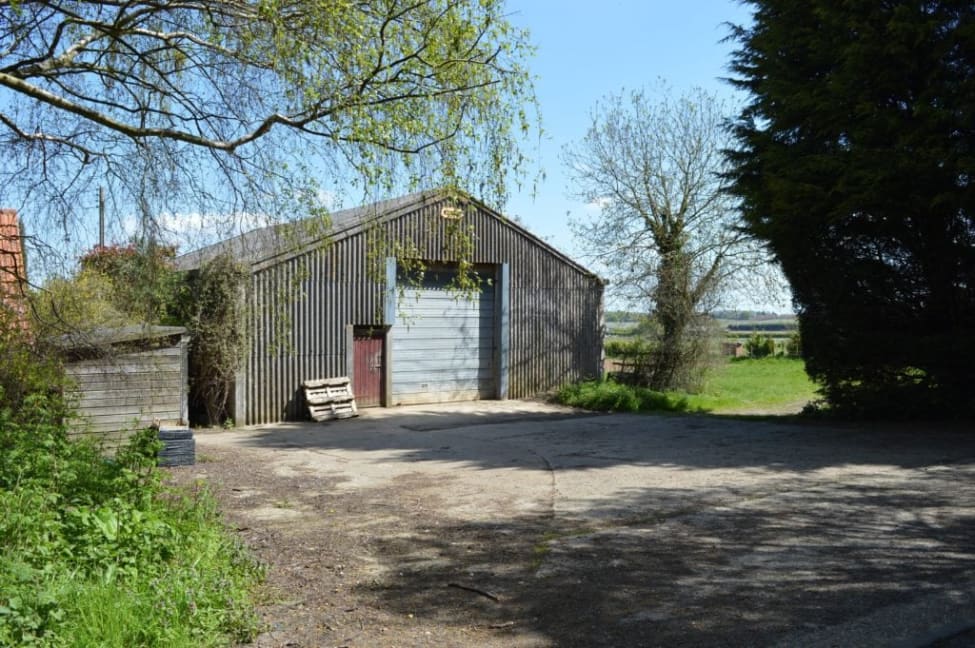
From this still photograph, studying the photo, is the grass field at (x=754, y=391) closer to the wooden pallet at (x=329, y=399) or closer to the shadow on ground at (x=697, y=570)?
the wooden pallet at (x=329, y=399)

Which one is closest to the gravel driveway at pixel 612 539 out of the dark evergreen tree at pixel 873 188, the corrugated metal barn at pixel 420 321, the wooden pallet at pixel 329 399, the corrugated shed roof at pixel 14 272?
the dark evergreen tree at pixel 873 188

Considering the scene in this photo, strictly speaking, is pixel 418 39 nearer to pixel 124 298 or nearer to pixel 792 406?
pixel 124 298

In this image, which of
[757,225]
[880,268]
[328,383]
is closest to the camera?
[880,268]

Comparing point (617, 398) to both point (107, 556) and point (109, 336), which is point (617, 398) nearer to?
point (109, 336)

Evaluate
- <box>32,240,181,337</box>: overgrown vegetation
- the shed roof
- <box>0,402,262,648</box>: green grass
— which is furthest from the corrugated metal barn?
<box>0,402,262,648</box>: green grass

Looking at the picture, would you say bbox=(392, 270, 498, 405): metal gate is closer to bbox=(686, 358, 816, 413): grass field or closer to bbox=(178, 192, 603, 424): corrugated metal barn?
bbox=(178, 192, 603, 424): corrugated metal barn

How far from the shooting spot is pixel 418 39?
7480 mm

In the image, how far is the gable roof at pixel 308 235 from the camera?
7.95 m

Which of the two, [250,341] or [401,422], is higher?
[250,341]

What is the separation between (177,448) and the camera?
438 inches

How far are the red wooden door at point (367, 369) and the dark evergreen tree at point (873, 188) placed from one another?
320 inches

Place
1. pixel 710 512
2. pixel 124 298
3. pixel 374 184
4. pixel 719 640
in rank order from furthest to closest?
pixel 124 298, pixel 710 512, pixel 374 184, pixel 719 640

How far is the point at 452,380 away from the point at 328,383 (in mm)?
3678

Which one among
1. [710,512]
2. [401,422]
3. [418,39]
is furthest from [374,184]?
[401,422]
